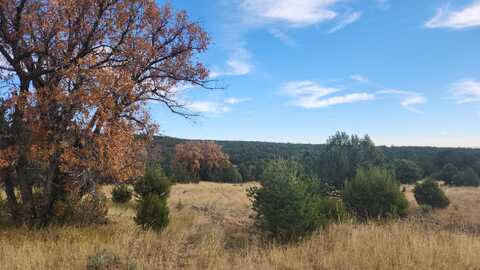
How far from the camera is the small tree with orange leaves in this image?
54219mm

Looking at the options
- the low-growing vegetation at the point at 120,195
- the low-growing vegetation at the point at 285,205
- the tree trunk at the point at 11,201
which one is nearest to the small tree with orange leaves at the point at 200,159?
the low-growing vegetation at the point at 120,195

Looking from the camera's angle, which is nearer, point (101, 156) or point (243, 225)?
point (101, 156)

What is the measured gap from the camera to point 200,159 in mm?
57469

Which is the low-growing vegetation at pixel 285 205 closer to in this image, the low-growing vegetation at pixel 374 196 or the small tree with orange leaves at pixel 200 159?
the low-growing vegetation at pixel 374 196

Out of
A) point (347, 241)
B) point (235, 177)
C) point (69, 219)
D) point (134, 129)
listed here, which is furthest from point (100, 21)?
point (235, 177)

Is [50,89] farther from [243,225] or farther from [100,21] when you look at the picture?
[243,225]

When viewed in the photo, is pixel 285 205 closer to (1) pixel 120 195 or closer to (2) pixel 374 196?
(2) pixel 374 196

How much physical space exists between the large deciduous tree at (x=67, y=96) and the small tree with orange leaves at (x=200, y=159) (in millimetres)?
42522

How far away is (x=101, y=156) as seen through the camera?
300 inches

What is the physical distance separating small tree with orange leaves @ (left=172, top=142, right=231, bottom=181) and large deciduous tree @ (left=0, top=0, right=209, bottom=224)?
42.5 m

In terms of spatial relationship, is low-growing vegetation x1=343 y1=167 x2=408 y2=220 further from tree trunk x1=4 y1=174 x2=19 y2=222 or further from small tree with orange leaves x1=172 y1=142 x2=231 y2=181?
small tree with orange leaves x1=172 y1=142 x2=231 y2=181

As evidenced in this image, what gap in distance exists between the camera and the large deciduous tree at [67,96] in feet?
24.5

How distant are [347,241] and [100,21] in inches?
304

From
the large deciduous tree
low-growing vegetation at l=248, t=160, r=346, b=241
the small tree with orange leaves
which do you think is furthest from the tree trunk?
the small tree with orange leaves
